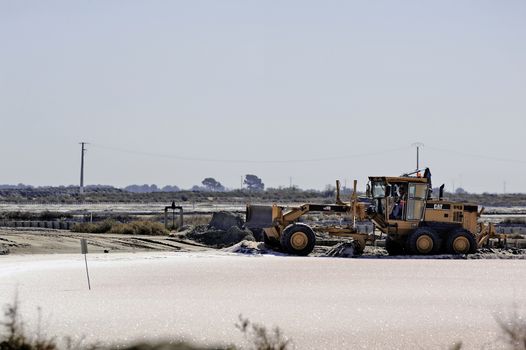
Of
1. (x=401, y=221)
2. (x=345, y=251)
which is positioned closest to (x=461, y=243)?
(x=401, y=221)

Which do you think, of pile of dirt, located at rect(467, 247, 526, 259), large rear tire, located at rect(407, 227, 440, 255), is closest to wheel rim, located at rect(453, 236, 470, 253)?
pile of dirt, located at rect(467, 247, 526, 259)

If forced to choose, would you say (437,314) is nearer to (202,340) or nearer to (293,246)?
(202,340)

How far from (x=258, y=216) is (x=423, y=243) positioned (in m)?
6.68

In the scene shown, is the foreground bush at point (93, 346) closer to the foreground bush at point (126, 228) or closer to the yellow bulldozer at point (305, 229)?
the yellow bulldozer at point (305, 229)

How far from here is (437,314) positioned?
14.3 metres

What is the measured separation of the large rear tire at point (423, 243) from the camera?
26078 millimetres

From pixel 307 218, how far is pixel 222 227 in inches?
645

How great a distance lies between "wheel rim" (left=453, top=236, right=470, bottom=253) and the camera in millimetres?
26234

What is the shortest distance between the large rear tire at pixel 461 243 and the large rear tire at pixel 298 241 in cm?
369

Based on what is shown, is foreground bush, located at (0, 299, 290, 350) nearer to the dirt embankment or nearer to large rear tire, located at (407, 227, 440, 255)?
large rear tire, located at (407, 227, 440, 255)

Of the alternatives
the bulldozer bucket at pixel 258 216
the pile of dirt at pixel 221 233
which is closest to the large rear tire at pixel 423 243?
the bulldozer bucket at pixel 258 216

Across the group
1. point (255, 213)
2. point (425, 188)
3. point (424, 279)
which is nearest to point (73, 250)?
point (255, 213)

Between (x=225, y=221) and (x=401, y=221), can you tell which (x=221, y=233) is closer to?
(x=225, y=221)

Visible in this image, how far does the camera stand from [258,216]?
31141 mm
